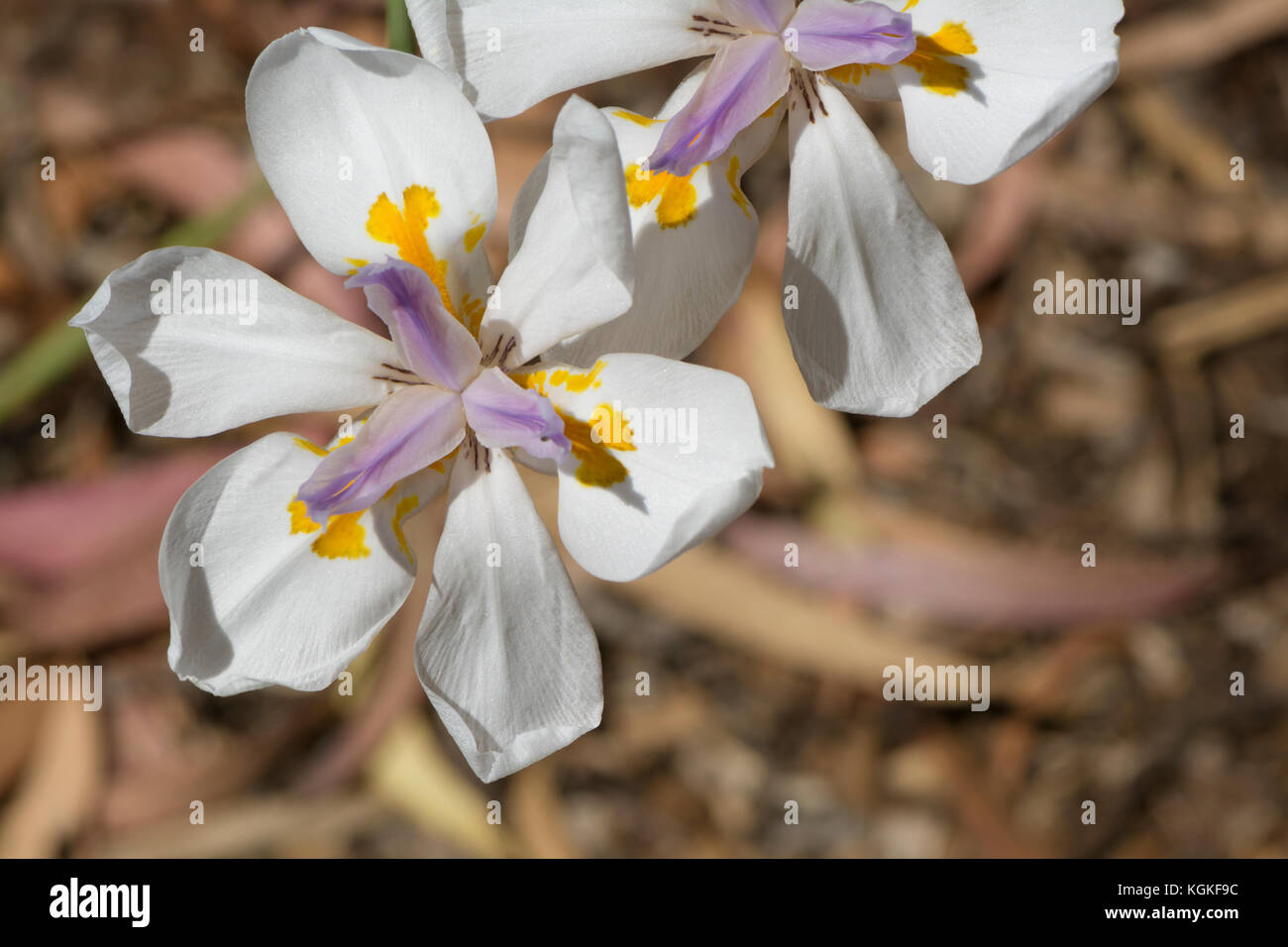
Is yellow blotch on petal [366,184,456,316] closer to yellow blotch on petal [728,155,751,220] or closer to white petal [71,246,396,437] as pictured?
white petal [71,246,396,437]

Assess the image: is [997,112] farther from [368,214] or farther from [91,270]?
[91,270]

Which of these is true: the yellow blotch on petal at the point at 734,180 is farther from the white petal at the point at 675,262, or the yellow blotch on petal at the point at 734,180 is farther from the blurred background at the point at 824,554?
the blurred background at the point at 824,554

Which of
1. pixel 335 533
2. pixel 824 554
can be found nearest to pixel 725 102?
pixel 335 533

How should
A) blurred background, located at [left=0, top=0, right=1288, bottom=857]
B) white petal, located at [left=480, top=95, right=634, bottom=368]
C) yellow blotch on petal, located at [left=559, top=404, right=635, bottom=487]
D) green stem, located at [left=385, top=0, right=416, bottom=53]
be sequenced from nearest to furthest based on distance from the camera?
white petal, located at [left=480, top=95, right=634, bottom=368], yellow blotch on petal, located at [left=559, top=404, right=635, bottom=487], green stem, located at [left=385, top=0, right=416, bottom=53], blurred background, located at [left=0, top=0, right=1288, bottom=857]

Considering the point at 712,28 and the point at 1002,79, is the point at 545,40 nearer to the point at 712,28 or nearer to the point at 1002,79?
the point at 712,28

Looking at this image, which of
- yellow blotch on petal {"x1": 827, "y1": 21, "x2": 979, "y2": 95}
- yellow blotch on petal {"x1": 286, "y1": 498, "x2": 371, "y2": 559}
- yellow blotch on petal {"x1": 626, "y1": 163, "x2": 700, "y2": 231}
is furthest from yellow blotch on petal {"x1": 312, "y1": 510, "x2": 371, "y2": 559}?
yellow blotch on petal {"x1": 827, "y1": 21, "x2": 979, "y2": 95}
